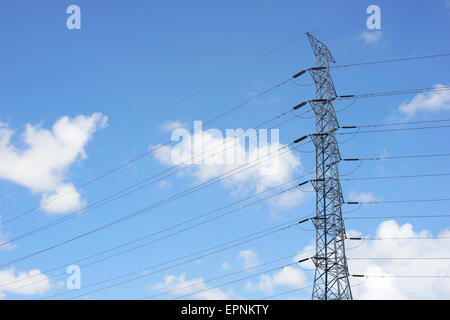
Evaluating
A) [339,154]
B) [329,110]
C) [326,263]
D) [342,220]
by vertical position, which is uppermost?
[329,110]
